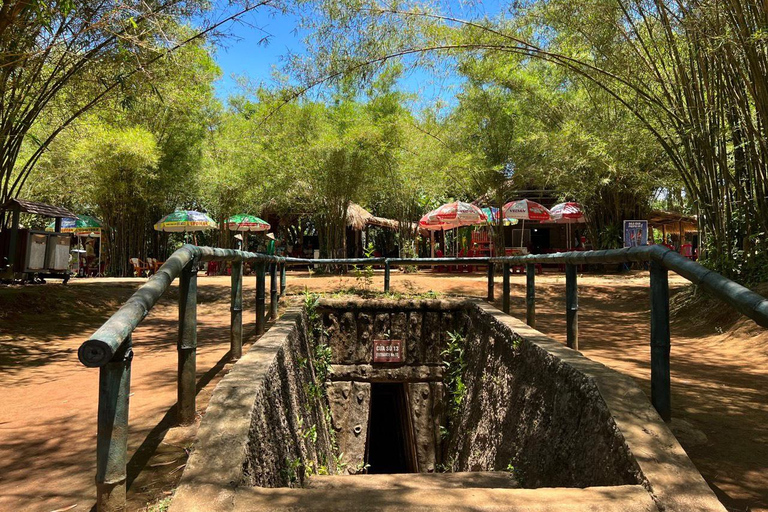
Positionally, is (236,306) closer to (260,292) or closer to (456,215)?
(260,292)

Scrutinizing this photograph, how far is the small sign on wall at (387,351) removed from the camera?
549 cm

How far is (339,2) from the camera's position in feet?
19.6

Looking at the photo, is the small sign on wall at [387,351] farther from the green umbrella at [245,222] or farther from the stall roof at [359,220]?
the stall roof at [359,220]

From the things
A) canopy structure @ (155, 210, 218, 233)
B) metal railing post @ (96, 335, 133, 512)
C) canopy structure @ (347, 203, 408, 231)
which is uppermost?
canopy structure @ (347, 203, 408, 231)

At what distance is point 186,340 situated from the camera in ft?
7.31

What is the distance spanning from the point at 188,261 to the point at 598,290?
940cm

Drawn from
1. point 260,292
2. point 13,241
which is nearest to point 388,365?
point 260,292

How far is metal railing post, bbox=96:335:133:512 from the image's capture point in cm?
124

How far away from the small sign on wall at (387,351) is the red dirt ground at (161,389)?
4.47ft

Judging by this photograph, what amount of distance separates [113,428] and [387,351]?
436 cm

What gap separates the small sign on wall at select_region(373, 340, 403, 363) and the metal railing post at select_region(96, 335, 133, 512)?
13.7 ft

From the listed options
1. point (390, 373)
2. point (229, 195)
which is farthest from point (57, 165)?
point (390, 373)

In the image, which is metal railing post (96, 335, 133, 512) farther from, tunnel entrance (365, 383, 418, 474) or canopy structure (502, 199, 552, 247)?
canopy structure (502, 199, 552, 247)

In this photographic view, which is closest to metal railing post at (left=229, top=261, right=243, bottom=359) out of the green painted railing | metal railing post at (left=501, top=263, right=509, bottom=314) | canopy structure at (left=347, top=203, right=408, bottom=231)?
the green painted railing
